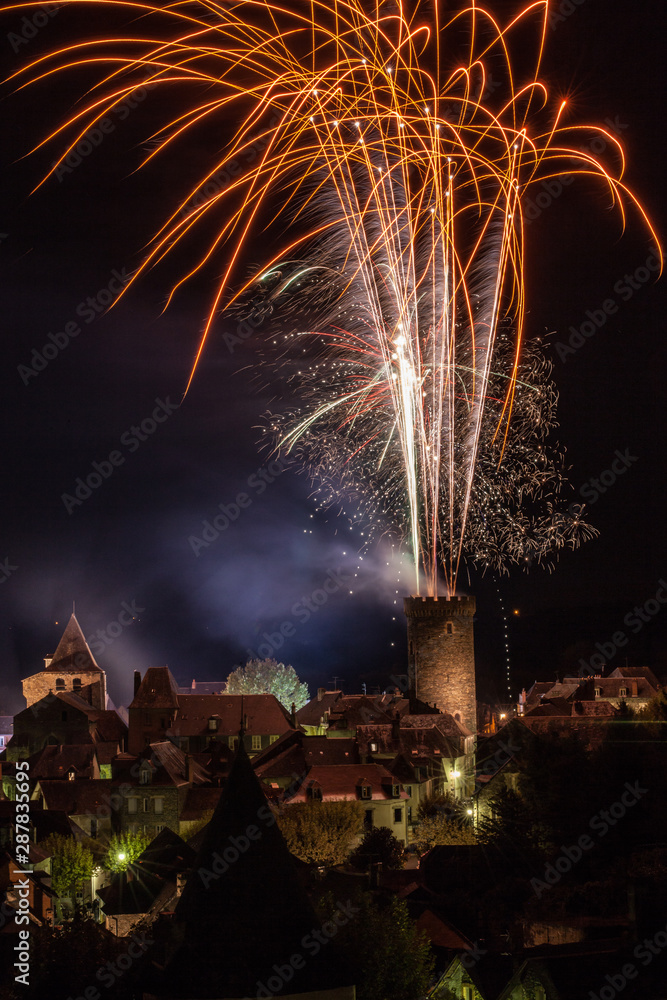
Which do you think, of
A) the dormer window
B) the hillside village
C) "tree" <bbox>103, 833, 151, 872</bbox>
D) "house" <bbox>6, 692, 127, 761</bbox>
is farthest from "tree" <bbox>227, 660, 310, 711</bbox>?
the dormer window

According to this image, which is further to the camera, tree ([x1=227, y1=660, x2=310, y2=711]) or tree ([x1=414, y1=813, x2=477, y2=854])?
tree ([x1=227, y1=660, x2=310, y2=711])

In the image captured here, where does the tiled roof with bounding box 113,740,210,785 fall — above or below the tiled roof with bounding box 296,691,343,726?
below

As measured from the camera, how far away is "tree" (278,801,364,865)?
126 feet

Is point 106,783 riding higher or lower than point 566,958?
higher

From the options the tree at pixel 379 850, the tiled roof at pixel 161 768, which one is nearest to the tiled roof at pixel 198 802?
the tiled roof at pixel 161 768

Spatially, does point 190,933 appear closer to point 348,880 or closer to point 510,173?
point 348,880

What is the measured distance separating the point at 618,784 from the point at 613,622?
230 ft

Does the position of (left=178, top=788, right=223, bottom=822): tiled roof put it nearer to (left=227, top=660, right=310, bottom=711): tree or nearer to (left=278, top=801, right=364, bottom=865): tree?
(left=278, top=801, right=364, bottom=865): tree

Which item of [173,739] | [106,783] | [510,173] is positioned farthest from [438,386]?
[173,739]

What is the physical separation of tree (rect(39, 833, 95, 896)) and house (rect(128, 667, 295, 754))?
22.3m

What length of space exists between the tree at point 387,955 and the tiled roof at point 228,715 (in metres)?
39.7

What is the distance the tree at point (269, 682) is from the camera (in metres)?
89.6

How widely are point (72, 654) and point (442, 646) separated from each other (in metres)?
40.2

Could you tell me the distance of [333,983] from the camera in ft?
55.3
